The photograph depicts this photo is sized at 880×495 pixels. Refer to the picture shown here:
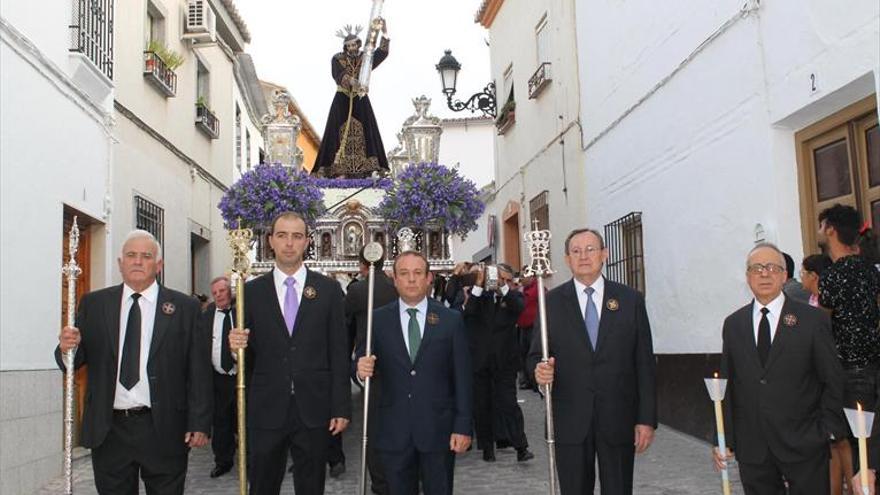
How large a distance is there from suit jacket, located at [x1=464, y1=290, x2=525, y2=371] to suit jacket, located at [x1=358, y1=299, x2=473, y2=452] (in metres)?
3.12

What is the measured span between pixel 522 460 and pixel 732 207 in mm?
2883

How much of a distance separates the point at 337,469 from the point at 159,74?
660 cm

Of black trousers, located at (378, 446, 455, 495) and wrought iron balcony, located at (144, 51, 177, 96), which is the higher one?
wrought iron balcony, located at (144, 51, 177, 96)

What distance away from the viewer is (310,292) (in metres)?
4.85

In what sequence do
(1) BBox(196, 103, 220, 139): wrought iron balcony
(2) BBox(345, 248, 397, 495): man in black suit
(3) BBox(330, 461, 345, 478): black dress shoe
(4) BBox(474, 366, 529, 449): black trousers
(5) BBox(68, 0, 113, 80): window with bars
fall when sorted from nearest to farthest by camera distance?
(2) BBox(345, 248, 397, 495): man in black suit, (3) BBox(330, 461, 345, 478): black dress shoe, (4) BBox(474, 366, 529, 449): black trousers, (5) BBox(68, 0, 113, 80): window with bars, (1) BBox(196, 103, 220, 139): wrought iron balcony

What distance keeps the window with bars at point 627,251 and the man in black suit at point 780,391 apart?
5769mm

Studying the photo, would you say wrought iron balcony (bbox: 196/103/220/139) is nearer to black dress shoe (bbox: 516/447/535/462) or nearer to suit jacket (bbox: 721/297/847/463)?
black dress shoe (bbox: 516/447/535/462)

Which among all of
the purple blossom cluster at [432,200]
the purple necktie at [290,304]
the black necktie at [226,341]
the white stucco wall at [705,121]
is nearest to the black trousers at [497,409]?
the purple blossom cluster at [432,200]

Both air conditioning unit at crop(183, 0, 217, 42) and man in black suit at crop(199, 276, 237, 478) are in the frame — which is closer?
man in black suit at crop(199, 276, 237, 478)

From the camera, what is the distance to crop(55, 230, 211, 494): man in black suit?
14.6 feet

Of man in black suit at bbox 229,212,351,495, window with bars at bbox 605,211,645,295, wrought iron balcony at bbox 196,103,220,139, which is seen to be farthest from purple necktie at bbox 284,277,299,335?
wrought iron balcony at bbox 196,103,220,139

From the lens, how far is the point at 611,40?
10805 mm

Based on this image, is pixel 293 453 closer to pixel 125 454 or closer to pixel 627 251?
pixel 125 454

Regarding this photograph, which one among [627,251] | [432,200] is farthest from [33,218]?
[627,251]
